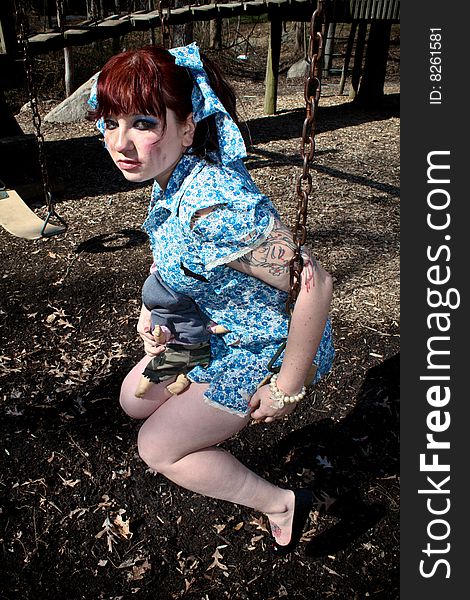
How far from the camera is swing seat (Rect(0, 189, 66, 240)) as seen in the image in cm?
406

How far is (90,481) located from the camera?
8.53 feet

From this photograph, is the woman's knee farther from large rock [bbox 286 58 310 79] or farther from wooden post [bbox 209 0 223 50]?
wooden post [bbox 209 0 223 50]

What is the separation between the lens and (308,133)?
1.57 m

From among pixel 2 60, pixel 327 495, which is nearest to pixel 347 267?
pixel 327 495

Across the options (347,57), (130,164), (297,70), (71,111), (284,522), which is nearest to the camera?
(130,164)

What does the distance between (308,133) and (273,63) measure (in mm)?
7193

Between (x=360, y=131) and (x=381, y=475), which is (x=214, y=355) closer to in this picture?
(x=381, y=475)

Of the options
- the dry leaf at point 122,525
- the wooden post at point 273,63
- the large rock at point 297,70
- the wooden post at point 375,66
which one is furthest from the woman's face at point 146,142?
the large rock at point 297,70

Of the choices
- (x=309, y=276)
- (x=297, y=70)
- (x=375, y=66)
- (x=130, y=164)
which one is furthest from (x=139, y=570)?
(x=297, y=70)

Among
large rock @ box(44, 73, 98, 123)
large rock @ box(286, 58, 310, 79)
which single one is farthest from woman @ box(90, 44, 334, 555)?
large rock @ box(286, 58, 310, 79)

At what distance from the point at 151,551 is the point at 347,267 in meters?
2.70

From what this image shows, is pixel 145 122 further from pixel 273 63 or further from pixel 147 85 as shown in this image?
pixel 273 63

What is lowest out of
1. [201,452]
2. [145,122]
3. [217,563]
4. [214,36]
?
[217,563]

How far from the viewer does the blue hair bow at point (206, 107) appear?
5.72 ft
